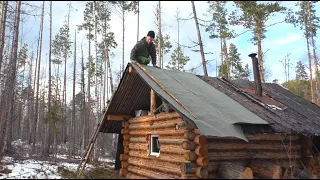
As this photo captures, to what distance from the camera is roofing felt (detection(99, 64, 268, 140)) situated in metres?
7.34

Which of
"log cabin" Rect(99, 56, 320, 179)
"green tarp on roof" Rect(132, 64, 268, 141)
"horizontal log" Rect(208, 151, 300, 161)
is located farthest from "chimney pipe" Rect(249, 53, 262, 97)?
"horizontal log" Rect(208, 151, 300, 161)

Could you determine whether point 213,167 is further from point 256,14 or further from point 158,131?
point 256,14

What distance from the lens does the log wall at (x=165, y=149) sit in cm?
802

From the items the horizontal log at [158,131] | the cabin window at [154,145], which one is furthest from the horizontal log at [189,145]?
the cabin window at [154,145]

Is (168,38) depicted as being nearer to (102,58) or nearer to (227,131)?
(102,58)

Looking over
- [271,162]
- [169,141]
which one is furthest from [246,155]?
[169,141]

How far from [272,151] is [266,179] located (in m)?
2.59

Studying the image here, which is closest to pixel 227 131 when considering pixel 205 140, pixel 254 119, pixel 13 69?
pixel 205 140

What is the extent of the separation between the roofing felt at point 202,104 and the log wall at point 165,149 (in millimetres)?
707

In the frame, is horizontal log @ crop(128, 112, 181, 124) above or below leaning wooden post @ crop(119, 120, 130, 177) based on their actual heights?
above

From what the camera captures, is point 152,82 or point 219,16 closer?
point 152,82

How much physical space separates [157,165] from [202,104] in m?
2.90

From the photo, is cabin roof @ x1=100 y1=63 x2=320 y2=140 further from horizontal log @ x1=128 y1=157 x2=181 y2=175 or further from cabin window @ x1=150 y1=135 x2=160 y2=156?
horizontal log @ x1=128 y1=157 x2=181 y2=175

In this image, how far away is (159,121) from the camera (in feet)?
33.6
